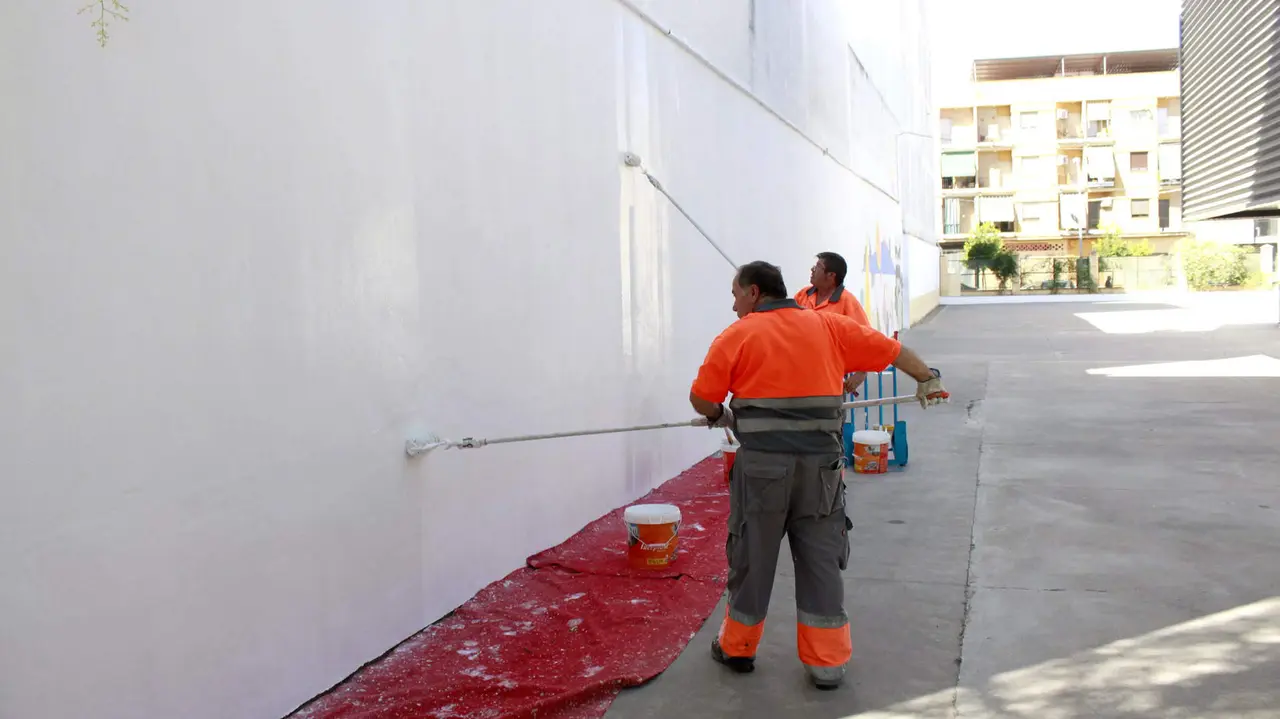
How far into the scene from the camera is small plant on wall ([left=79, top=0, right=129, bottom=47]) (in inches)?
116

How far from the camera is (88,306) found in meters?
2.93

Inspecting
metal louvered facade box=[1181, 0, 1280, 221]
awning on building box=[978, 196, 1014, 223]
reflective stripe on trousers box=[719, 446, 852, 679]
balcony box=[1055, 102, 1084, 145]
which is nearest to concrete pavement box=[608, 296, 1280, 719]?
reflective stripe on trousers box=[719, 446, 852, 679]

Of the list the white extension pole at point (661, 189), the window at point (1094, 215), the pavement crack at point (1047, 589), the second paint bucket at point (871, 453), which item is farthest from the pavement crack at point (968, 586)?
the window at point (1094, 215)

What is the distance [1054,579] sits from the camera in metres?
5.26

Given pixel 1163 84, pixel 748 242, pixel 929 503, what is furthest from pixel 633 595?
pixel 1163 84

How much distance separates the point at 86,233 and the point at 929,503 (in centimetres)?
572

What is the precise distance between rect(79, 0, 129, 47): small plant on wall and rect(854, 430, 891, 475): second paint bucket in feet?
20.9

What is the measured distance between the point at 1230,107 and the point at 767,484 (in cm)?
1676

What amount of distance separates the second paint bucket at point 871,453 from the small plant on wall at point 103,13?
250 inches

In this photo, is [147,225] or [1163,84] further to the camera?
[1163,84]

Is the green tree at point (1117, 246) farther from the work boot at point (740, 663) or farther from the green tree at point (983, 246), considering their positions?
the work boot at point (740, 663)

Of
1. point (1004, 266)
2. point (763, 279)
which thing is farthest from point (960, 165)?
point (763, 279)

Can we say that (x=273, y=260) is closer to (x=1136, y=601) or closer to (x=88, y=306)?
(x=88, y=306)

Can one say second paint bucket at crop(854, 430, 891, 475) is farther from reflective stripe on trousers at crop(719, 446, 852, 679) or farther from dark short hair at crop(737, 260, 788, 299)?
dark short hair at crop(737, 260, 788, 299)
